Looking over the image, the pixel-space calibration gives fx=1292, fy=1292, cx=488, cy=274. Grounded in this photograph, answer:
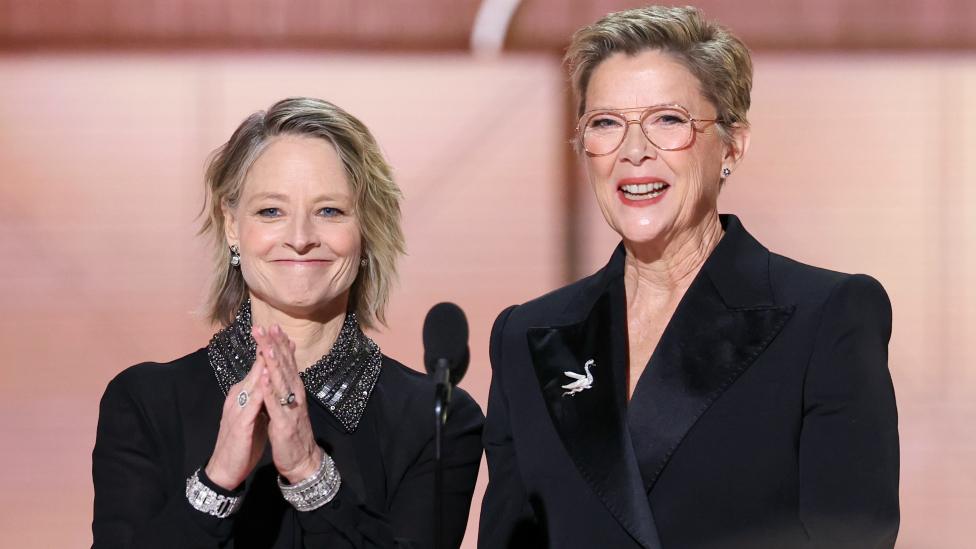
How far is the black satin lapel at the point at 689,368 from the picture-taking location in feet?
7.64

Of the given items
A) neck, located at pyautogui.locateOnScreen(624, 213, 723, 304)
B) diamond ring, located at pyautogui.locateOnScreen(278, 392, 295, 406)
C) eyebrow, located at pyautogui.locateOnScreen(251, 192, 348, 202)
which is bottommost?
diamond ring, located at pyautogui.locateOnScreen(278, 392, 295, 406)

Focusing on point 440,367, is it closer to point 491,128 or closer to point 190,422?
point 190,422

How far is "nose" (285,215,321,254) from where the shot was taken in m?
2.65

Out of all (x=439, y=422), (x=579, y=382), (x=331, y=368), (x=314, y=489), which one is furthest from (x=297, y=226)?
(x=439, y=422)

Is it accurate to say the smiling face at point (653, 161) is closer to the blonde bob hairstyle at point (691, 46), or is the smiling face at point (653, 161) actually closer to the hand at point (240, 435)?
the blonde bob hairstyle at point (691, 46)

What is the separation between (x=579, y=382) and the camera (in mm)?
2475

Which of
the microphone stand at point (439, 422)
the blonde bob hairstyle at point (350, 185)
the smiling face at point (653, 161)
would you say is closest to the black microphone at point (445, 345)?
the microphone stand at point (439, 422)

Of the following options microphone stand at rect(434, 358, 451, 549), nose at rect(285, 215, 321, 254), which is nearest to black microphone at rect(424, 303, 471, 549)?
microphone stand at rect(434, 358, 451, 549)

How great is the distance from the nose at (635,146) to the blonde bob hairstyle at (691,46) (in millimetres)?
146

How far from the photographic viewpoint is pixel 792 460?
225 centimetres

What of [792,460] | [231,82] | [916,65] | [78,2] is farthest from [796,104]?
[792,460]

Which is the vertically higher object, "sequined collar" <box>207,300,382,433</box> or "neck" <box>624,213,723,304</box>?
"neck" <box>624,213,723,304</box>

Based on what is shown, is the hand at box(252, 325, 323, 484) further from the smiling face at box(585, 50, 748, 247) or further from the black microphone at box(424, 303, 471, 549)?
the smiling face at box(585, 50, 748, 247)

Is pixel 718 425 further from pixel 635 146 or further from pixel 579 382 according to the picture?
pixel 635 146
